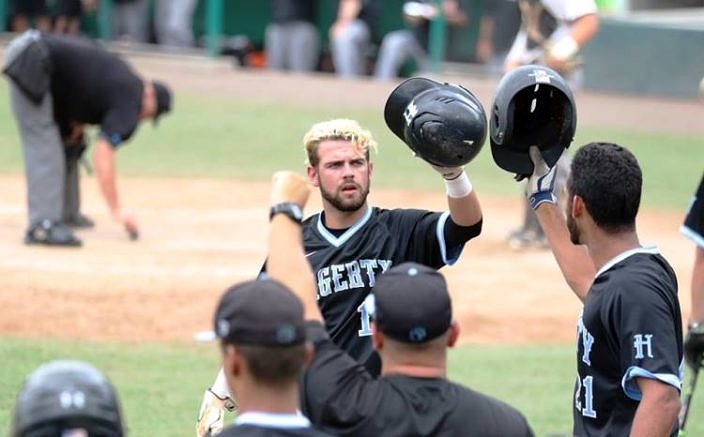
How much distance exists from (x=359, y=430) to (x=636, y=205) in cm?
157

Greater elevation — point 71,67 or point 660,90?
point 71,67

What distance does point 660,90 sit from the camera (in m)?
20.6

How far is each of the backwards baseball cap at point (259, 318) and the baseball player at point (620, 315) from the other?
5.11 ft

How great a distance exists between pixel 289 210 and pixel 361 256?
145 cm

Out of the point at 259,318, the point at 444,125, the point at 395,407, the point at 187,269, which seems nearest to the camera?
the point at 259,318

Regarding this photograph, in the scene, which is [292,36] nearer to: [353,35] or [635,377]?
[353,35]

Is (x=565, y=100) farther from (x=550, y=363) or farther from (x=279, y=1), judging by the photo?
(x=279, y=1)

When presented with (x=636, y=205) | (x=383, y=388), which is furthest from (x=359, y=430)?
(x=636, y=205)

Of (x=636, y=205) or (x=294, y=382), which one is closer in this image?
(x=294, y=382)

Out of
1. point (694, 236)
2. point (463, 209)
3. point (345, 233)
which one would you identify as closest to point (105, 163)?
point (694, 236)

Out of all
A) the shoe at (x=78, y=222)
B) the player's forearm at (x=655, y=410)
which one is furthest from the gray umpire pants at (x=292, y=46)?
the player's forearm at (x=655, y=410)

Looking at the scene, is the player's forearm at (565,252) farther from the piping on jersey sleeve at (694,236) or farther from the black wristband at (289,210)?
the piping on jersey sleeve at (694,236)

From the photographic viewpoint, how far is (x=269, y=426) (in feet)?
11.0

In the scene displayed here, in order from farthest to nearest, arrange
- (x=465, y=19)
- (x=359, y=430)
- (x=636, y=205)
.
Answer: (x=465, y=19) < (x=636, y=205) < (x=359, y=430)
